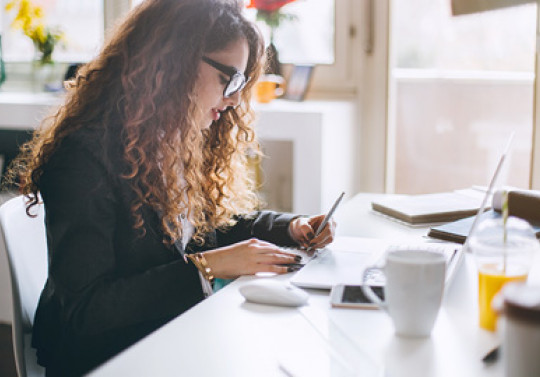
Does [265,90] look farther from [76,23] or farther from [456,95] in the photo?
[76,23]

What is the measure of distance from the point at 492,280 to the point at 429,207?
2.57 feet

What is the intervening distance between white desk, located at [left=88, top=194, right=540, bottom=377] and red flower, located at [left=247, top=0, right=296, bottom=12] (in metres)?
1.80

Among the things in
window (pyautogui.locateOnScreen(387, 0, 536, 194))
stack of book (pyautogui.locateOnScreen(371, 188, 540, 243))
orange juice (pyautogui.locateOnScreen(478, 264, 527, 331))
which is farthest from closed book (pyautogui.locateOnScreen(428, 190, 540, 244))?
window (pyautogui.locateOnScreen(387, 0, 536, 194))

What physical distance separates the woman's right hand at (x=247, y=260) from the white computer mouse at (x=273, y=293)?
5.9 inches

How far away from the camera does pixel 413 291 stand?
2.93 ft

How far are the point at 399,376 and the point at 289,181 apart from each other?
1.99m

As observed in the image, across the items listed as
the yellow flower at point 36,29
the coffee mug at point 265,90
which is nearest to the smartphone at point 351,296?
the coffee mug at point 265,90

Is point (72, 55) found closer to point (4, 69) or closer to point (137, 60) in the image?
point (4, 69)

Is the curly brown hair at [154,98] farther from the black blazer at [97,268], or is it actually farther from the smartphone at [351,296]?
the smartphone at [351,296]

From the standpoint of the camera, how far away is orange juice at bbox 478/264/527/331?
2.99 feet

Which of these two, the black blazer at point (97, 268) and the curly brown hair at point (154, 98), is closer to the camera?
the black blazer at point (97, 268)

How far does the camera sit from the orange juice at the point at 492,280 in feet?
2.99

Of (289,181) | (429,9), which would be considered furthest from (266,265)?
(429,9)

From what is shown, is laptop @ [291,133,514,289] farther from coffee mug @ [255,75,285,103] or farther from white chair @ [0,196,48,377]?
coffee mug @ [255,75,285,103]
